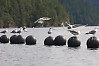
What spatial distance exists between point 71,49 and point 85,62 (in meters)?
17.1

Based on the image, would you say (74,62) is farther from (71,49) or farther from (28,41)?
(28,41)

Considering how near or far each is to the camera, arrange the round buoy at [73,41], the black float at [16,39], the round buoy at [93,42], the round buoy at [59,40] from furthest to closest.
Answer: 1. the black float at [16,39]
2. the round buoy at [59,40]
3. the round buoy at [73,41]
4. the round buoy at [93,42]

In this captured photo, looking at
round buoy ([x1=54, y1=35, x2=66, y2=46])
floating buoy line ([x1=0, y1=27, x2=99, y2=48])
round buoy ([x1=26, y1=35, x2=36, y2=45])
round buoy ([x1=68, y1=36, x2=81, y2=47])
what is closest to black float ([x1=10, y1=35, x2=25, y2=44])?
floating buoy line ([x1=0, y1=27, x2=99, y2=48])

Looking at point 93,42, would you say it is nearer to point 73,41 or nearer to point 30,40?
point 73,41

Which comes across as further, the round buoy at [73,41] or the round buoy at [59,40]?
the round buoy at [59,40]

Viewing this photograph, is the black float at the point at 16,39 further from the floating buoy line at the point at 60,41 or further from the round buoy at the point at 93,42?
the round buoy at the point at 93,42

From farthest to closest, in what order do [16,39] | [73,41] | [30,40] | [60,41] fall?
1. [16,39]
2. [30,40]
3. [60,41]
4. [73,41]

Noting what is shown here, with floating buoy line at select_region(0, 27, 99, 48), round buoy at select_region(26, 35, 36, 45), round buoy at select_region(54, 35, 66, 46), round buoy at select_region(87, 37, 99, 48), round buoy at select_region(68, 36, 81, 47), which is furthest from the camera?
round buoy at select_region(26, 35, 36, 45)

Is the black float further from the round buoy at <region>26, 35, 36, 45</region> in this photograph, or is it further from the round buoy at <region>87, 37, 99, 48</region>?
the round buoy at <region>87, 37, 99, 48</region>

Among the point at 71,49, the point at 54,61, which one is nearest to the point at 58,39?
the point at 71,49

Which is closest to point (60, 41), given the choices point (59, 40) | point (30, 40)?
point (59, 40)

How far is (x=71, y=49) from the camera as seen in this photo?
6694 cm

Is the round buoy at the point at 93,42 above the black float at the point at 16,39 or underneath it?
underneath

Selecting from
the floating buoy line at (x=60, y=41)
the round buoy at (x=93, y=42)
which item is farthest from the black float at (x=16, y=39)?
the round buoy at (x=93, y=42)
